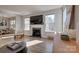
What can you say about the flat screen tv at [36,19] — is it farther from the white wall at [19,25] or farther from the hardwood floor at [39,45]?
the hardwood floor at [39,45]

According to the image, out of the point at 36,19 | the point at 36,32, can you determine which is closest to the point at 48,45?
the point at 36,32

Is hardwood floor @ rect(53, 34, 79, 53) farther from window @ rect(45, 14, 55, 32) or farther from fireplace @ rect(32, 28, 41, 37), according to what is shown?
fireplace @ rect(32, 28, 41, 37)

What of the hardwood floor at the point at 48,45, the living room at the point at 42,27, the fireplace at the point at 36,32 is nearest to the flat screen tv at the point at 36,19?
the living room at the point at 42,27

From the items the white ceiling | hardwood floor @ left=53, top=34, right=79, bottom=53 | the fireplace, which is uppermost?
the white ceiling

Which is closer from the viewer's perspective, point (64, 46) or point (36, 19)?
point (64, 46)

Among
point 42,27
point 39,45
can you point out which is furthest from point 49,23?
point 39,45

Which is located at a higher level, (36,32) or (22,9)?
(22,9)

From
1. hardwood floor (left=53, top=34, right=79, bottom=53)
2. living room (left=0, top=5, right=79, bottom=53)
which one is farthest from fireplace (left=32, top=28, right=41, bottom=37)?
hardwood floor (left=53, top=34, right=79, bottom=53)

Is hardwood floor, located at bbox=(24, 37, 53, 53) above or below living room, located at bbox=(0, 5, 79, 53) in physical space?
below

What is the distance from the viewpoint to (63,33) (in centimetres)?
125

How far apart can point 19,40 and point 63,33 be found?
2.11 ft

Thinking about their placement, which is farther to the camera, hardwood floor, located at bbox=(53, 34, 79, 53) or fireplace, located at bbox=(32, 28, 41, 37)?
fireplace, located at bbox=(32, 28, 41, 37)

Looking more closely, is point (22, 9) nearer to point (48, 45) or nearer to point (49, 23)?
point (49, 23)

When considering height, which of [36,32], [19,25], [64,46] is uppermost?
[19,25]
